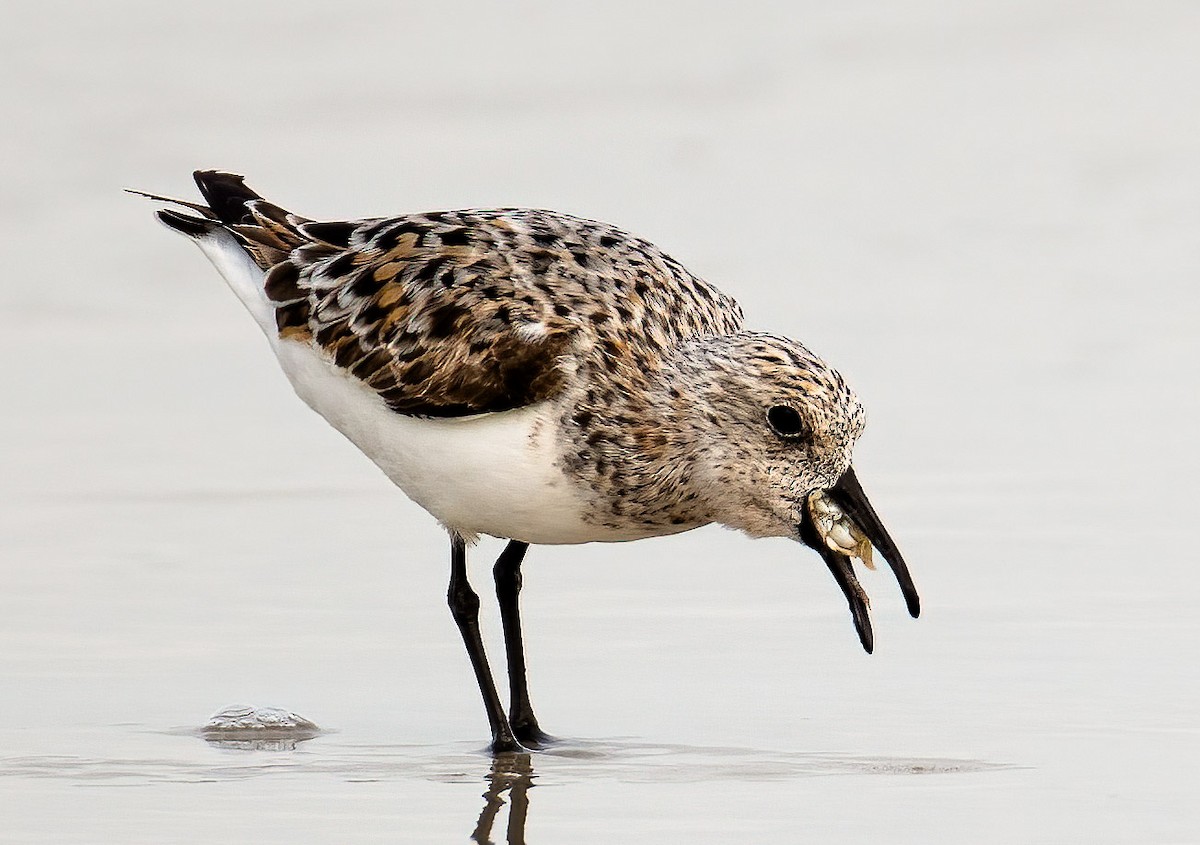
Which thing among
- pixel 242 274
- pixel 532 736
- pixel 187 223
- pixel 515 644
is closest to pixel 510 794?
pixel 532 736

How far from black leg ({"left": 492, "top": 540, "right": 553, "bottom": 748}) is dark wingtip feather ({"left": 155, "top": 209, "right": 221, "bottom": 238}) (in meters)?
2.09

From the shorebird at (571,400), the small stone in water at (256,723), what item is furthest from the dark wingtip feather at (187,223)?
the small stone in water at (256,723)

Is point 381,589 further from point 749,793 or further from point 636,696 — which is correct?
point 749,793

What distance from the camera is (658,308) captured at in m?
9.18

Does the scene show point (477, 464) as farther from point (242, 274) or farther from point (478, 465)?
point (242, 274)

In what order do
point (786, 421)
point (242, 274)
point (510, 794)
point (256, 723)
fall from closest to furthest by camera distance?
point (510, 794), point (786, 421), point (256, 723), point (242, 274)

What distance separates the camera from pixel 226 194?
1114cm

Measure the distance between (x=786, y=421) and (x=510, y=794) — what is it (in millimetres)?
1661

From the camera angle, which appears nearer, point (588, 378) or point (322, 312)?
point (588, 378)

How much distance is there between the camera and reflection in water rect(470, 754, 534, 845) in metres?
7.56

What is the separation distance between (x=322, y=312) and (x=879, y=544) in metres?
2.57

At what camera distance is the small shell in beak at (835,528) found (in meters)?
8.77

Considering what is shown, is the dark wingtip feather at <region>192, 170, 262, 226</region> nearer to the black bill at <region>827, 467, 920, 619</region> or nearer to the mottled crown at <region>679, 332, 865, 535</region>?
the mottled crown at <region>679, 332, 865, 535</region>

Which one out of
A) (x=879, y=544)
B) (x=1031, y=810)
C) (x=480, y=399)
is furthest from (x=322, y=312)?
(x=1031, y=810)
